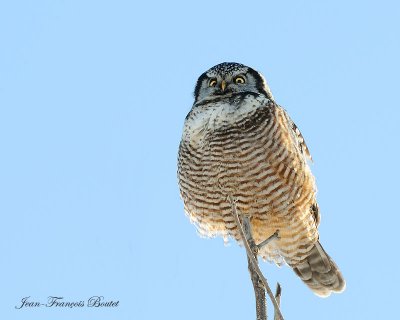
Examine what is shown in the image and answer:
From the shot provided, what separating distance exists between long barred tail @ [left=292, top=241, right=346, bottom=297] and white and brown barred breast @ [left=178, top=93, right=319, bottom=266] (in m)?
0.67

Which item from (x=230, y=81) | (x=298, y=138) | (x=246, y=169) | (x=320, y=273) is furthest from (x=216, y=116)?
(x=320, y=273)

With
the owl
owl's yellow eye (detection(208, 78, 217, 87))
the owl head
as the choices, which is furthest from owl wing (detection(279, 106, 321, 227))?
owl's yellow eye (detection(208, 78, 217, 87))

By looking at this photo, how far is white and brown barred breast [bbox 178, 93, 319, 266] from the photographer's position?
7.18 metres

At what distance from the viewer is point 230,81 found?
320 inches

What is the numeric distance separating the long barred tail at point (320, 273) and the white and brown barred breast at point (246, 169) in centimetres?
67

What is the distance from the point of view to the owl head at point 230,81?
8.06 m

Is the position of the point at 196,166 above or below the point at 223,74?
below

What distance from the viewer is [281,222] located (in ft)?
24.5

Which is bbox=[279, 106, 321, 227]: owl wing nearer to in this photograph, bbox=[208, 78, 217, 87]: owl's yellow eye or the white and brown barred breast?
the white and brown barred breast

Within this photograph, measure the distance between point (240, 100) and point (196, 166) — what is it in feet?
2.79

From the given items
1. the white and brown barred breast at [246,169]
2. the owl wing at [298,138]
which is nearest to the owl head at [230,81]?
the white and brown barred breast at [246,169]

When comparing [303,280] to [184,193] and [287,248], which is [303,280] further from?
[184,193]

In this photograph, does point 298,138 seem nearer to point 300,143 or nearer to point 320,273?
A: point 300,143

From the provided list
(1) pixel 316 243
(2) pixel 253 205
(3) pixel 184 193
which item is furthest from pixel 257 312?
(1) pixel 316 243
